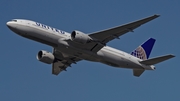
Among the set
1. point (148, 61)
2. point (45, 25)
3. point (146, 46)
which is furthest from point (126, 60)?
point (45, 25)

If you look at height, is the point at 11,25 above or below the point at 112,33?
above

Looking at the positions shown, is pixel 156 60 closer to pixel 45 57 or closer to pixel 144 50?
pixel 144 50

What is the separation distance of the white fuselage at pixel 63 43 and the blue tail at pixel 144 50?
10.8ft

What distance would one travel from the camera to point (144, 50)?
58.1m

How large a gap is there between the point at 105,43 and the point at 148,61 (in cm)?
644

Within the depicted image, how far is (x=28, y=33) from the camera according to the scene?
48.2m

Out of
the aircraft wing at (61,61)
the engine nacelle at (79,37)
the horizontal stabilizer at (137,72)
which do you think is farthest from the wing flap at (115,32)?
the horizontal stabilizer at (137,72)

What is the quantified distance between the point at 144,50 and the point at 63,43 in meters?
13.7

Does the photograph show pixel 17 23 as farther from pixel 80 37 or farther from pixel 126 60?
pixel 126 60

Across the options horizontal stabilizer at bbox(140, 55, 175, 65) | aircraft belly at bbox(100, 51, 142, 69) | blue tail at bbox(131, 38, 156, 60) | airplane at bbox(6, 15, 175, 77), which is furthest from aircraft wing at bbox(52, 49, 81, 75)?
horizontal stabilizer at bbox(140, 55, 175, 65)

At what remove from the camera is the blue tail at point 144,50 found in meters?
56.6

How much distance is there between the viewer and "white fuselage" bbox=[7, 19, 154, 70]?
159ft

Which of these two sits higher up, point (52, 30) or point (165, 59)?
point (52, 30)

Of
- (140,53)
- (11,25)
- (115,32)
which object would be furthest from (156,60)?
(11,25)
